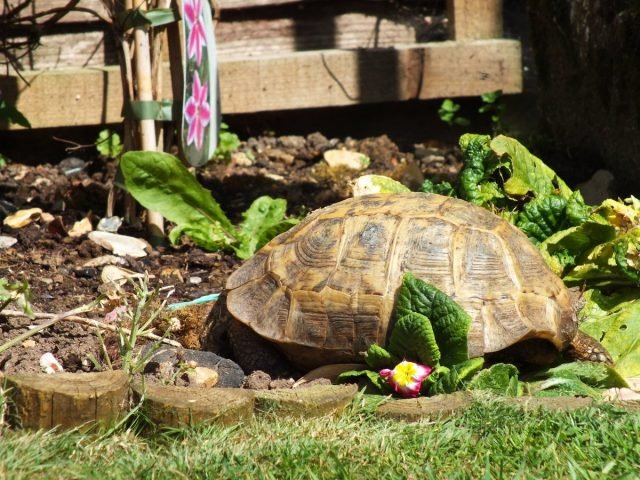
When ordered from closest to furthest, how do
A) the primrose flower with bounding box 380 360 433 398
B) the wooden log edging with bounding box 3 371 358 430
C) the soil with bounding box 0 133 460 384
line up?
1. the wooden log edging with bounding box 3 371 358 430
2. the primrose flower with bounding box 380 360 433 398
3. the soil with bounding box 0 133 460 384

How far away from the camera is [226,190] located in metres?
6.79

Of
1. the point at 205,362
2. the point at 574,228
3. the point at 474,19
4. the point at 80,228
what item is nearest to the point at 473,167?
the point at 574,228

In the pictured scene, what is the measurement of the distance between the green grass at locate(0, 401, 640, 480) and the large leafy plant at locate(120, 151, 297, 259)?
7.24 ft

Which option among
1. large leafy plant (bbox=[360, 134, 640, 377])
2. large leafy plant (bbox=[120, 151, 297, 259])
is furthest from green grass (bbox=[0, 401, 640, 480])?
large leafy plant (bbox=[120, 151, 297, 259])

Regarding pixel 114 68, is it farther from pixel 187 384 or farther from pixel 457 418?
pixel 457 418

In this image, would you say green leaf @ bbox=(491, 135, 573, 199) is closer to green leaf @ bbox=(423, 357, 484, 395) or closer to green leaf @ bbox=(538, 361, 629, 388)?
green leaf @ bbox=(538, 361, 629, 388)

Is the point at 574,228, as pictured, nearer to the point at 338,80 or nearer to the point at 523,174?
the point at 523,174

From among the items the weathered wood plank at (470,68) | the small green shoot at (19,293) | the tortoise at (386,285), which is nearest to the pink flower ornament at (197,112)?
the tortoise at (386,285)

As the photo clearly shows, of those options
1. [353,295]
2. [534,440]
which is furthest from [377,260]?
Answer: [534,440]

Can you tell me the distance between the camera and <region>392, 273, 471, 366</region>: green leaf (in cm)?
380

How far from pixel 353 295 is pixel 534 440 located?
1009 mm

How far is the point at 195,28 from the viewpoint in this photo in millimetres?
5492

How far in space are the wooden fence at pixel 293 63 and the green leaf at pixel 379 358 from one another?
3617 mm

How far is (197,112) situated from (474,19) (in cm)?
273
